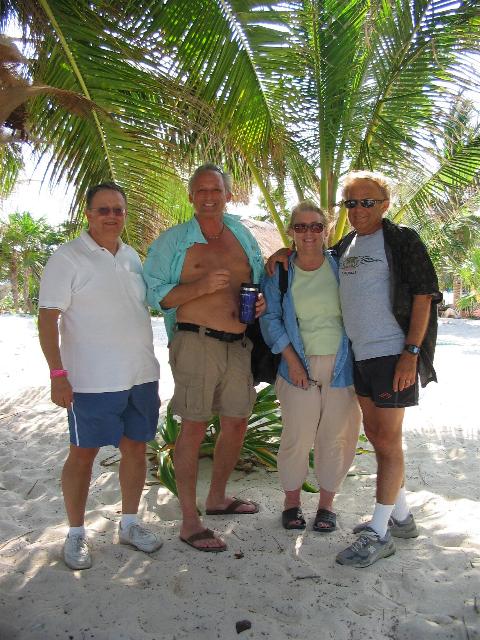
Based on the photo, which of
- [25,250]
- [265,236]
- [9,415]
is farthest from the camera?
[25,250]

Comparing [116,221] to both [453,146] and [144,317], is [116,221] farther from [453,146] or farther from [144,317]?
[453,146]

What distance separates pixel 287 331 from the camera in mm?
3107

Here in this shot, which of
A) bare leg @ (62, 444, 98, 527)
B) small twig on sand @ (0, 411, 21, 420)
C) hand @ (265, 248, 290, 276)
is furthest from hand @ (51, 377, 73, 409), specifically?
small twig on sand @ (0, 411, 21, 420)

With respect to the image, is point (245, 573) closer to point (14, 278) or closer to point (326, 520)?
point (326, 520)

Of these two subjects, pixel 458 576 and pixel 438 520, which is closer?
pixel 458 576

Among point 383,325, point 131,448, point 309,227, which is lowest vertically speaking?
point 131,448

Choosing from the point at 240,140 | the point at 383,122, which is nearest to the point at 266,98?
the point at 240,140

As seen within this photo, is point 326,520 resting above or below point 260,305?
below

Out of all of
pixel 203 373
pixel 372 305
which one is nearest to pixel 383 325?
pixel 372 305

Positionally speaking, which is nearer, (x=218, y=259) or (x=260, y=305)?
(x=260, y=305)

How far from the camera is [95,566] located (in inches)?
107

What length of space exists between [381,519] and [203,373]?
126 cm

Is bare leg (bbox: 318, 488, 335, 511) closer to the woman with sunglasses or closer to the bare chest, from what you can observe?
the woman with sunglasses

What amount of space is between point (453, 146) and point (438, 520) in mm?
3589
